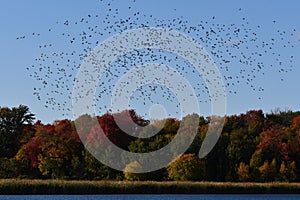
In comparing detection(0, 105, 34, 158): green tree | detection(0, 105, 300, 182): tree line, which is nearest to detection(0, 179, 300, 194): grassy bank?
detection(0, 105, 300, 182): tree line

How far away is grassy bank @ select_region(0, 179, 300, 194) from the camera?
142 feet

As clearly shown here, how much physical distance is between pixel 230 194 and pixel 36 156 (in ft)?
66.3

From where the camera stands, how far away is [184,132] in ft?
204

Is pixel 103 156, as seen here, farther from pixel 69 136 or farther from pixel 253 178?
pixel 253 178

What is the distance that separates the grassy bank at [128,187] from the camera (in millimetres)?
43250

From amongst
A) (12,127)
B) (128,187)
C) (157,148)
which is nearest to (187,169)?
(157,148)

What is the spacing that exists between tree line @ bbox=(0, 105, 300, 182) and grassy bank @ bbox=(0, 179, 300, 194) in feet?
28.6

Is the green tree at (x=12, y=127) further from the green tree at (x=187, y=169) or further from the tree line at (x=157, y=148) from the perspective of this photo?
the green tree at (x=187, y=169)

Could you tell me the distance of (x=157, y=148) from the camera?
60.8m

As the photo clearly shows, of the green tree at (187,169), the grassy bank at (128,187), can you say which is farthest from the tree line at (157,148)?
the grassy bank at (128,187)

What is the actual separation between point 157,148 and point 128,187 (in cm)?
1595

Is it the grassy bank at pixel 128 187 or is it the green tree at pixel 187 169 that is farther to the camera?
the green tree at pixel 187 169

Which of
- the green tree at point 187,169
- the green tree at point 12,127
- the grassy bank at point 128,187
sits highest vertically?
the green tree at point 12,127

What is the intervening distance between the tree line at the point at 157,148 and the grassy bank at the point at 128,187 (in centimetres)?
871
